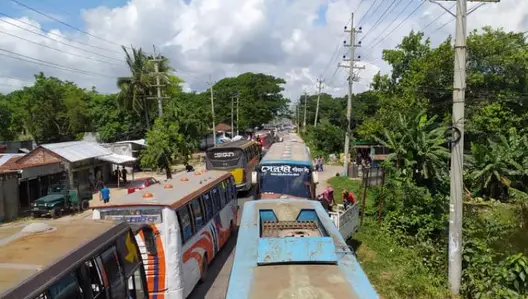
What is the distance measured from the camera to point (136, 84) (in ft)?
129

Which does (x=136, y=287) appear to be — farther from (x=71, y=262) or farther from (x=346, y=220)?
(x=346, y=220)

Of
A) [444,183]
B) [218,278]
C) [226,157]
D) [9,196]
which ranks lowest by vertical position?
[218,278]

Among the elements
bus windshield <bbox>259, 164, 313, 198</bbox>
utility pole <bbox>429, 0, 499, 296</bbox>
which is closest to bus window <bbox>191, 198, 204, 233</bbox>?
bus windshield <bbox>259, 164, 313, 198</bbox>

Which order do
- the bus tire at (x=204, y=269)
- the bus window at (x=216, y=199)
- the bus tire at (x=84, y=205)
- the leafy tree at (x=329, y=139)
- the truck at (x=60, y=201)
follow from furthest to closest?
the leafy tree at (x=329, y=139)
the bus tire at (x=84, y=205)
the truck at (x=60, y=201)
the bus window at (x=216, y=199)
the bus tire at (x=204, y=269)

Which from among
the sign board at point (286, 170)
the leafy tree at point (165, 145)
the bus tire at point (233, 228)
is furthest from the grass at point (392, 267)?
the leafy tree at point (165, 145)

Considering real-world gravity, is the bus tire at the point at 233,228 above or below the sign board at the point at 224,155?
below

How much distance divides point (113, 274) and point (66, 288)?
115 centimetres

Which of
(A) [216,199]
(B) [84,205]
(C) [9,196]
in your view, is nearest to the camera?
(A) [216,199]

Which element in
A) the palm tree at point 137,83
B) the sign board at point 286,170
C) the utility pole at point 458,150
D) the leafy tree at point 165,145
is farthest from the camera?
the palm tree at point 137,83

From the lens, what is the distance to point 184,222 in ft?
30.5

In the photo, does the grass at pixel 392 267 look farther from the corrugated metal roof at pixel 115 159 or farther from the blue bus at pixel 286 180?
the corrugated metal roof at pixel 115 159

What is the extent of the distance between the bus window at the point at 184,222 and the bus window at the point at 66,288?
160 inches

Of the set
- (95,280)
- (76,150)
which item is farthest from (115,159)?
(95,280)

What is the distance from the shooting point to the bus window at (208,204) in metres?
11.4
